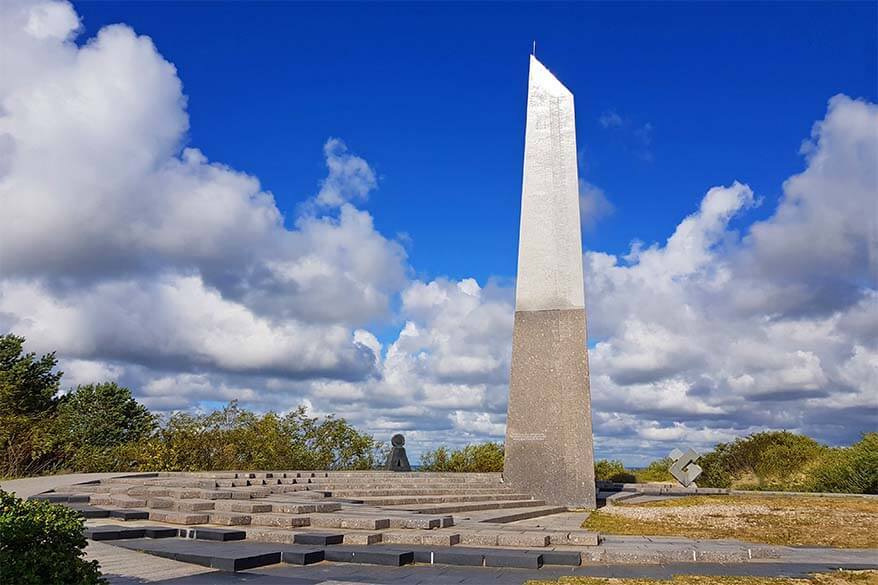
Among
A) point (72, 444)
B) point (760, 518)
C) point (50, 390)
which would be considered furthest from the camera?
point (50, 390)

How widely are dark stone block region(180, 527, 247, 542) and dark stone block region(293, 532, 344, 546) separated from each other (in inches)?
33.2

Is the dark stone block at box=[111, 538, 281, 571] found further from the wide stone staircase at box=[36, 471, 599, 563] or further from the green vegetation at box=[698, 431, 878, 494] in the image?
the green vegetation at box=[698, 431, 878, 494]

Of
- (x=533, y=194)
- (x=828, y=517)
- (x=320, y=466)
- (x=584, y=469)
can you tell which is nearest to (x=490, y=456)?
(x=320, y=466)

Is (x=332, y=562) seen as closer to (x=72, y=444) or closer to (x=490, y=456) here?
(x=490, y=456)

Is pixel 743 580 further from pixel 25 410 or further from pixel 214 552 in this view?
pixel 25 410

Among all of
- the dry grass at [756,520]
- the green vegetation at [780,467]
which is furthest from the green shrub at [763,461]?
the dry grass at [756,520]

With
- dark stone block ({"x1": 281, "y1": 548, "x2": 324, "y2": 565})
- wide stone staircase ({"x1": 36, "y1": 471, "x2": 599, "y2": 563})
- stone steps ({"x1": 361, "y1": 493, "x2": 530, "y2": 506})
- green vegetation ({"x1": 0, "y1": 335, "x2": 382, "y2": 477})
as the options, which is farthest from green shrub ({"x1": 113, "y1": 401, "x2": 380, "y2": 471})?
dark stone block ({"x1": 281, "y1": 548, "x2": 324, "y2": 565})

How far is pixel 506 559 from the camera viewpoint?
7914 millimetres

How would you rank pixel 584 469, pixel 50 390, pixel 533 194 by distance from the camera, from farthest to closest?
1. pixel 50 390
2. pixel 533 194
3. pixel 584 469

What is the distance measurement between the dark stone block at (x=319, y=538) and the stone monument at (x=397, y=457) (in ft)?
42.4

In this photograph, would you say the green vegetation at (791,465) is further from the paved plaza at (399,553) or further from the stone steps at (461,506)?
the paved plaza at (399,553)

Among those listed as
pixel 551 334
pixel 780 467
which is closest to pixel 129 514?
pixel 551 334

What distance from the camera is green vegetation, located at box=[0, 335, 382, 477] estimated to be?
21484mm

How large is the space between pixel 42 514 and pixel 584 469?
13339 millimetres
